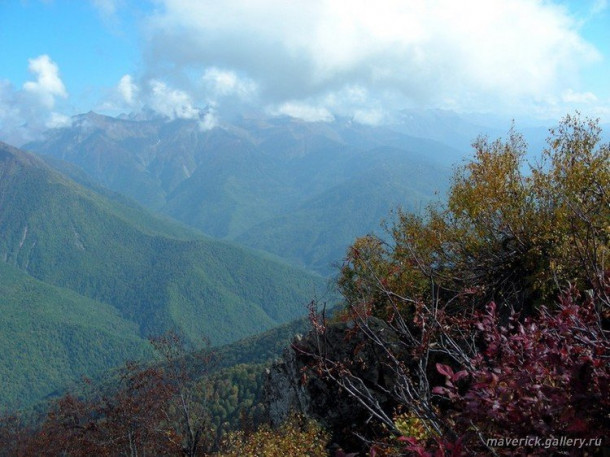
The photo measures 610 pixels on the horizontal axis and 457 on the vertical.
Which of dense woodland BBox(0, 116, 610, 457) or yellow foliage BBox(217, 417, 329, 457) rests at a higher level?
dense woodland BBox(0, 116, 610, 457)

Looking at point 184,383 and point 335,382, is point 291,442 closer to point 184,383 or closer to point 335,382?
point 335,382

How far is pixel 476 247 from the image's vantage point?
66.4 ft

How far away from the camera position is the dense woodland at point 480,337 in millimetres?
4961

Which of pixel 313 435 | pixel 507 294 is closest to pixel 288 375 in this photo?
pixel 313 435

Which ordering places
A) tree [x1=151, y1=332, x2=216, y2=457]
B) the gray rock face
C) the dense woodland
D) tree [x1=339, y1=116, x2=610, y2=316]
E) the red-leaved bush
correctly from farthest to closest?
tree [x1=151, y1=332, x2=216, y2=457]
the gray rock face
tree [x1=339, y1=116, x2=610, y2=316]
the dense woodland
the red-leaved bush

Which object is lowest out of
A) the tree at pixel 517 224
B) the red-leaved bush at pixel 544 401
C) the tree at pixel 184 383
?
the tree at pixel 184 383

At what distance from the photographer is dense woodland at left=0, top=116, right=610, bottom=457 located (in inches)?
195

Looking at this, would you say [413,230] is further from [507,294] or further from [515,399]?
A: [515,399]

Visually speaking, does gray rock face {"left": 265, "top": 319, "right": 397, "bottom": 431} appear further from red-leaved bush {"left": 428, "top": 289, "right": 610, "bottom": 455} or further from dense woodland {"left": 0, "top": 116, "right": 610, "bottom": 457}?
red-leaved bush {"left": 428, "top": 289, "right": 610, "bottom": 455}

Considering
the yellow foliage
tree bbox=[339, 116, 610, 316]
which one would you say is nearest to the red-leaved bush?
tree bbox=[339, 116, 610, 316]

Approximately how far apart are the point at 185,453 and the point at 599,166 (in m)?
22.9

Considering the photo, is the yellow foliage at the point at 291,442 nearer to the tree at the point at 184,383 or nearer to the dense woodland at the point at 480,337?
the dense woodland at the point at 480,337

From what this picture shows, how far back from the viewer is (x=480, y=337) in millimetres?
15195

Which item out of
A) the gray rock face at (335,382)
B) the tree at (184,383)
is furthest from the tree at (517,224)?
the tree at (184,383)
